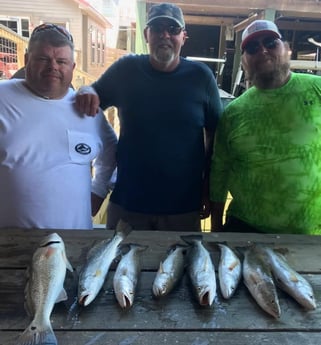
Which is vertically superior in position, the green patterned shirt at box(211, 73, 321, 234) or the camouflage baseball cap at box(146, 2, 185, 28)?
the camouflage baseball cap at box(146, 2, 185, 28)

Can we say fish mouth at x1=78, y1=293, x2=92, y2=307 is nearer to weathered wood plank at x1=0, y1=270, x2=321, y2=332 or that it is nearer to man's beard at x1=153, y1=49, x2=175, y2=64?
weathered wood plank at x1=0, y1=270, x2=321, y2=332

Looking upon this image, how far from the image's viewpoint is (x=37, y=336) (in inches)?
45.5

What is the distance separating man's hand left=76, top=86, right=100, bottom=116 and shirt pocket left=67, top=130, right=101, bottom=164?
0.15 metres

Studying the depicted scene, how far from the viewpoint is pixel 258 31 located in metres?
2.29

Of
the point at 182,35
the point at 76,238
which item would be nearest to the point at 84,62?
the point at 182,35

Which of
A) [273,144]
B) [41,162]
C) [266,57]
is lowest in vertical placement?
[41,162]

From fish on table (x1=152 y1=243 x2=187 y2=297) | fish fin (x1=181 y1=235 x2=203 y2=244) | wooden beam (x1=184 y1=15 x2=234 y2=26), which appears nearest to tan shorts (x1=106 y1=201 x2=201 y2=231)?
fish fin (x1=181 y1=235 x2=203 y2=244)

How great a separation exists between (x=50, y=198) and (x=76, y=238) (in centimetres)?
30

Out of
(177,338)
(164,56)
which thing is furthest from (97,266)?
(164,56)

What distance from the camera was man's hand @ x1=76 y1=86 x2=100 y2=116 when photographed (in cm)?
227

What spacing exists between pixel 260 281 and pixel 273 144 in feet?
3.08

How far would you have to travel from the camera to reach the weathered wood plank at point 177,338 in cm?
120

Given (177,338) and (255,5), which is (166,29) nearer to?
(177,338)

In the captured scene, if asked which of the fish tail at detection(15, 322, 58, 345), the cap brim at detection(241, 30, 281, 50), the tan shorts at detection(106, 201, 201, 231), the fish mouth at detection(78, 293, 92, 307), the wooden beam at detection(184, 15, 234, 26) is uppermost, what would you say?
the wooden beam at detection(184, 15, 234, 26)
